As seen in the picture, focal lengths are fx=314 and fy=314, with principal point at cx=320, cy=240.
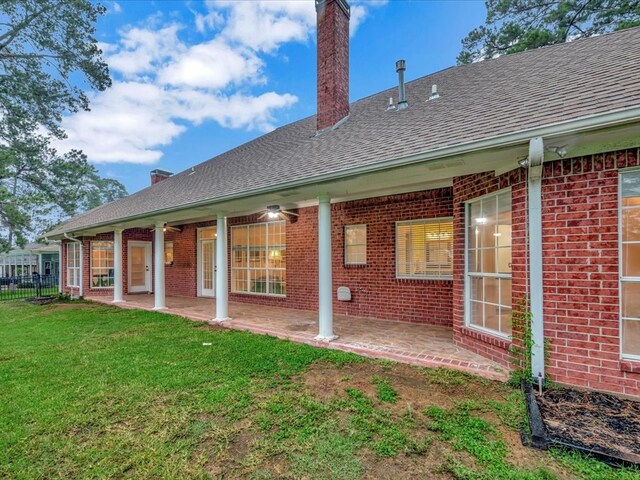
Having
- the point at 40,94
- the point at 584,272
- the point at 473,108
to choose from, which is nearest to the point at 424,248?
the point at 473,108

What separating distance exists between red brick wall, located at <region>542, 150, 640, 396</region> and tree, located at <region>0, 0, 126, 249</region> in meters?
14.7

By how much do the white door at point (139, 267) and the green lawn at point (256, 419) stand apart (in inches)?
339

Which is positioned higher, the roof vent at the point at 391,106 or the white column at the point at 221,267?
the roof vent at the point at 391,106

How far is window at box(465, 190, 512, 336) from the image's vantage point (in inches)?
161

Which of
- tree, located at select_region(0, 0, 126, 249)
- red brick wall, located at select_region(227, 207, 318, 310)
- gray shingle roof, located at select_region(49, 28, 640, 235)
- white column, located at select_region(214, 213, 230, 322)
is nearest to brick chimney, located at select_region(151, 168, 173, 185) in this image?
tree, located at select_region(0, 0, 126, 249)

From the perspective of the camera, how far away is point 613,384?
3121 mm

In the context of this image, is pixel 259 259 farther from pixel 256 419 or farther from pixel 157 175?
pixel 157 175

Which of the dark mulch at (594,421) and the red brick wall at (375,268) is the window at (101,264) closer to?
the red brick wall at (375,268)

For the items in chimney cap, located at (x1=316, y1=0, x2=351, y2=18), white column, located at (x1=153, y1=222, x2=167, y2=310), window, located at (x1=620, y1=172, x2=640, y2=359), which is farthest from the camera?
white column, located at (x1=153, y1=222, x2=167, y2=310)

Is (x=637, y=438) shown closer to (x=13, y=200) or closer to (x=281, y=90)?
(x=13, y=200)

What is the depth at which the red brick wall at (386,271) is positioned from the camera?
20.8 ft

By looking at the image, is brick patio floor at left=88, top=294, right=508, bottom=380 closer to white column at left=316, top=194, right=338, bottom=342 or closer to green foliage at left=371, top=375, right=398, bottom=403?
white column at left=316, top=194, right=338, bottom=342

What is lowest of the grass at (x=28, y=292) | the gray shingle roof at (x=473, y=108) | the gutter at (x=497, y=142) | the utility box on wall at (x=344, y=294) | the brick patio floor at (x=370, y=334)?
the grass at (x=28, y=292)

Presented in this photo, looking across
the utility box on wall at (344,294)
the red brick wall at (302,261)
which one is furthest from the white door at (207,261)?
the utility box on wall at (344,294)
